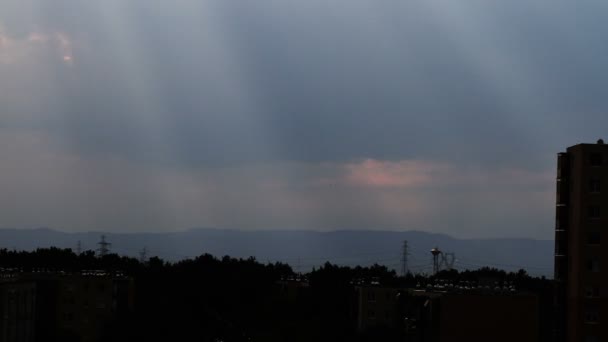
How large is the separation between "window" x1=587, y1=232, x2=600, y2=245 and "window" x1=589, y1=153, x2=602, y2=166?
358cm

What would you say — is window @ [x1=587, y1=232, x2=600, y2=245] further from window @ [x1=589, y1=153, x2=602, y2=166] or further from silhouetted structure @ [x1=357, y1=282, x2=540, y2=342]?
silhouetted structure @ [x1=357, y1=282, x2=540, y2=342]

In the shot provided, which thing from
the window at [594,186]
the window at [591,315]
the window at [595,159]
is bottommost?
the window at [591,315]

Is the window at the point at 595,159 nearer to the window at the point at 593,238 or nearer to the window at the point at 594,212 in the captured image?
the window at the point at 594,212

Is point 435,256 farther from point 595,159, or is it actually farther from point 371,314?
point 595,159

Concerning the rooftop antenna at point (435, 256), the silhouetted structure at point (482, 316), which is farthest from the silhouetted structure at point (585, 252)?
the rooftop antenna at point (435, 256)

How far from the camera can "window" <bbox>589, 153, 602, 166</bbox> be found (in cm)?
5997

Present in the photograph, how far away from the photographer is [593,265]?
2341 inches

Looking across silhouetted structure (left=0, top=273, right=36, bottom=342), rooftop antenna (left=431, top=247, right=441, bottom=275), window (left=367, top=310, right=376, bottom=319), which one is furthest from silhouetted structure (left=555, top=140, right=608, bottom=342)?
rooftop antenna (left=431, top=247, right=441, bottom=275)

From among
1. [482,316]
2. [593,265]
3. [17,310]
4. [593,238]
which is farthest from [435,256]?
[593,265]

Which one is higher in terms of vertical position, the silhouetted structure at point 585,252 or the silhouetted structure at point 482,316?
the silhouetted structure at point 585,252

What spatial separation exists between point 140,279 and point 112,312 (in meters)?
24.1

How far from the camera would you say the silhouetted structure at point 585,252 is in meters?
59.2

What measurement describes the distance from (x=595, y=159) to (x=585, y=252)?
189 inches

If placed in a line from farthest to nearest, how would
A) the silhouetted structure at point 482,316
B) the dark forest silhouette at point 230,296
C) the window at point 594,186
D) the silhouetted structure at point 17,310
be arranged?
the dark forest silhouette at point 230,296
the silhouetted structure at point 17,310
the silhouetted structure at point 482,316
the window at point 594,186
